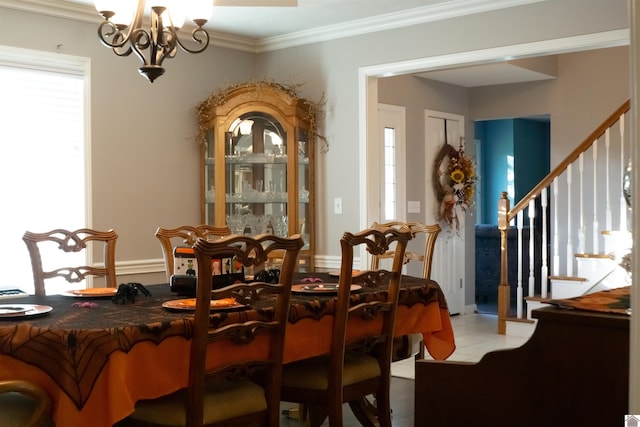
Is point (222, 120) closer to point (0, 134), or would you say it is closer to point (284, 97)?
point (284, 97)

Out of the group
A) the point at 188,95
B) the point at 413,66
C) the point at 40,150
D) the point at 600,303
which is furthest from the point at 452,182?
the point at 600,303

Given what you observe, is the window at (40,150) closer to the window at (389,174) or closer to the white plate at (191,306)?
the white plate at (191,306)

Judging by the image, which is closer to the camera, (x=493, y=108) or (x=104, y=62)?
(x=104, y=62)

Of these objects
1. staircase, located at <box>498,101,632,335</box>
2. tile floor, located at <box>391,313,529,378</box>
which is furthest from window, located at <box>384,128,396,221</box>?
tile floor, located at <box>391,313,529,378</box>

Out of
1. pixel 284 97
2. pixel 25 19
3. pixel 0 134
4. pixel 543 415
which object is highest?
pixel 25 19

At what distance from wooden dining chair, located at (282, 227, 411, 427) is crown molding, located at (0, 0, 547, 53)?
229cm

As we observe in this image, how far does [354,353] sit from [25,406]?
1420 millimetres

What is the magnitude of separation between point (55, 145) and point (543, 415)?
421cm

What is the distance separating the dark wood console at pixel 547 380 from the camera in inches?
57.4

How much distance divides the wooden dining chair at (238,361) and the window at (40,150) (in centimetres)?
262

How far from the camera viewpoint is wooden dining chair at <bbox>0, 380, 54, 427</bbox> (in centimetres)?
223

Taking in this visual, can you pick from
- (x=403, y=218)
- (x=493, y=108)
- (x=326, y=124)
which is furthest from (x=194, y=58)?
(x=493, y=108)

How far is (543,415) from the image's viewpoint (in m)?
1.56

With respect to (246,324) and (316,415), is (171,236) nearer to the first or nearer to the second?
(316,415)
